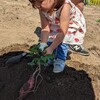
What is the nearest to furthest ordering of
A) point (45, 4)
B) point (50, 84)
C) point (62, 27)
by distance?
1. point (45, 4)
2. point (62, 27)
3. point (50, 84)

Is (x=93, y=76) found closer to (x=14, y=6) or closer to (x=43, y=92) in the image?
(x=43, y=92)

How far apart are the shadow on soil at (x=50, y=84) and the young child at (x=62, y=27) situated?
0.12 meters

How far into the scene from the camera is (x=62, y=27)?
289cm

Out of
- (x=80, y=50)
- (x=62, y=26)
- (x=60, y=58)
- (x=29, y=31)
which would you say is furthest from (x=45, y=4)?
(x=29, y=31)

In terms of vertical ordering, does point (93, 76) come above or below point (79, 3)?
below

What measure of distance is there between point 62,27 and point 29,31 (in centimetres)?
179

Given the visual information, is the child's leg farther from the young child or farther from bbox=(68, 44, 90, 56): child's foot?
bbox=(68, 44, 90, 56): child's foot

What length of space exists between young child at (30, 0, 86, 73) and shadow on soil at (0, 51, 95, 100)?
0.12 m

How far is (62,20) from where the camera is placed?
2.90 metres

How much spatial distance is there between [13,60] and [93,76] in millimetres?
862

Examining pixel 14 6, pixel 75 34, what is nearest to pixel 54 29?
pixel 75 34

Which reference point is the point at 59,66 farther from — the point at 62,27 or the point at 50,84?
the point at 62,27

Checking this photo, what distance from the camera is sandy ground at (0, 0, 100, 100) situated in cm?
364

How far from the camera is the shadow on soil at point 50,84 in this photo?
10.1 feet
